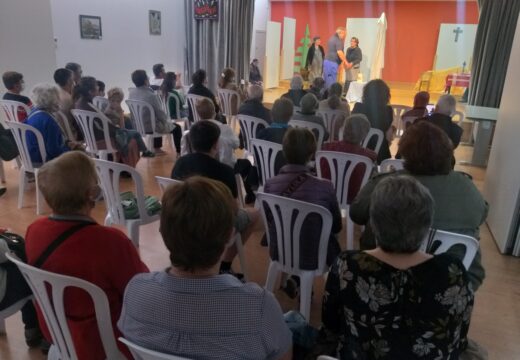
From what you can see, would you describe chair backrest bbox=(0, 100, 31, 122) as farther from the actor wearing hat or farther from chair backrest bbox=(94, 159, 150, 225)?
the actor wearing hat

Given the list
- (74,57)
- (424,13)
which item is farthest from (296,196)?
(424,13)

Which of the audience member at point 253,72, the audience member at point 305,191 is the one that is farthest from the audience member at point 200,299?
the audience member at point 253,72

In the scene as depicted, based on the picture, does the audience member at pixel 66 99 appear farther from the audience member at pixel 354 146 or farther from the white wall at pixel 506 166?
the white wall at pixel 506 166

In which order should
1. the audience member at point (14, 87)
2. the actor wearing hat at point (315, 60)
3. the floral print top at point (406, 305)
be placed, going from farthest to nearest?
the actor wearing hat at point (315, 60) → the audience member at point (14, 87) → the floral print top at point (406, 305)

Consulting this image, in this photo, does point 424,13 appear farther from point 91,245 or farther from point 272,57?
point 91,245

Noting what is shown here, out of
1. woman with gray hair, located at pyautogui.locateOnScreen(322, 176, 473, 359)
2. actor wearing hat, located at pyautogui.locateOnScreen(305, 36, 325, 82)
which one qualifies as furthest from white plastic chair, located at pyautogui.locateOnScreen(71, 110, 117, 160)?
actor wearing hat, located at pyautogui.locateOnScreen(305, 36, 325, 82)

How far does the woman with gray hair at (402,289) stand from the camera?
1102 mm

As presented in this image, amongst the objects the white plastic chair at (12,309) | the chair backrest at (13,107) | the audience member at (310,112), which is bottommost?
the white plastic chair at (12,309)

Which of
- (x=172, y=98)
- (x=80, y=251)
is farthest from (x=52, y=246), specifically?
(x=172, y=98)

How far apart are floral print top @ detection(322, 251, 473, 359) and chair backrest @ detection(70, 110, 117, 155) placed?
3.22 metres

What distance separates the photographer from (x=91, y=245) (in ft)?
4.40

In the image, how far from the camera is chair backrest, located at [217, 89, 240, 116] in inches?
226

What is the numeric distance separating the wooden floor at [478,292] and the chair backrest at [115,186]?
412 mm

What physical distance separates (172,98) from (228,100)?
2.64ft
